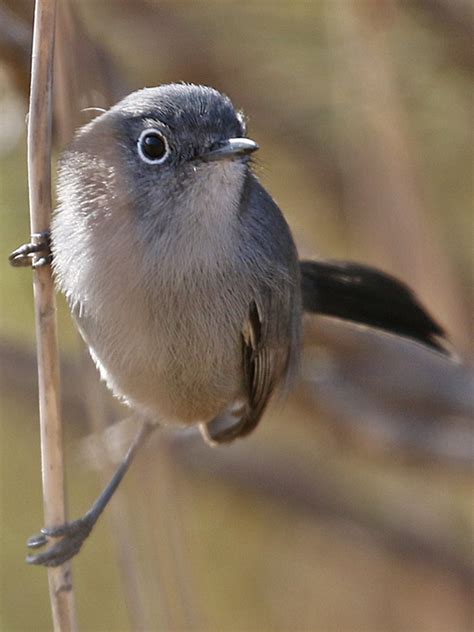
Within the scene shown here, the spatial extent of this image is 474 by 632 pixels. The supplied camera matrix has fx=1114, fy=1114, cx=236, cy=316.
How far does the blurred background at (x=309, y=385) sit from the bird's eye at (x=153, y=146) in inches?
21.2

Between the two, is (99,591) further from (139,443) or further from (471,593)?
(139,443)

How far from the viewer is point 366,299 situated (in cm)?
290

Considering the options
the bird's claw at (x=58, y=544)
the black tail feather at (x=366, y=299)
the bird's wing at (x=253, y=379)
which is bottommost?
the bird's claw at (x=58, y=544)

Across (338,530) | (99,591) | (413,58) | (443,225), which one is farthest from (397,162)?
(99,591)

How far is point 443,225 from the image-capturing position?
460 cm

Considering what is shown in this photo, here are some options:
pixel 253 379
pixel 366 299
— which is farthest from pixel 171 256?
pixel 366 299

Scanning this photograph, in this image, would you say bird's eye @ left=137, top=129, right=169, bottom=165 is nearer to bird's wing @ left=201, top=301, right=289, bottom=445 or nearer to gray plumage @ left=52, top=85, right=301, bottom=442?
gray plumage @ left=52, top=85, right=301, bottom=442

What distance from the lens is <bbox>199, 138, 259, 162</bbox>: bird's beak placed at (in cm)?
213

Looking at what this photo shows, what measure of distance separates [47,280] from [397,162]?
1.54 meters

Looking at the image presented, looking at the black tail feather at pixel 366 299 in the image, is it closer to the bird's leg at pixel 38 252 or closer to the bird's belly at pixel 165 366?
the bird's belly at pixel 165 366

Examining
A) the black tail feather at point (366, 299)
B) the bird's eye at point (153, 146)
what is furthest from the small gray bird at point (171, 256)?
the black tail feather at point (366, 299)

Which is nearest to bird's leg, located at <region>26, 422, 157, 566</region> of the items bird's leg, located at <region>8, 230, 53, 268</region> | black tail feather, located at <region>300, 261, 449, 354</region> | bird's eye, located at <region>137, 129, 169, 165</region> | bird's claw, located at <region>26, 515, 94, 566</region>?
bird's claw, located at <region>26, 515, 94, 566</region>

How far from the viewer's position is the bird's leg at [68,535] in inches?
92.4

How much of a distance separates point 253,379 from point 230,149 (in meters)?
0.69
